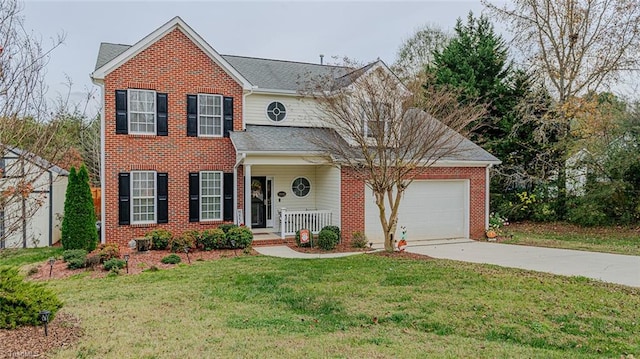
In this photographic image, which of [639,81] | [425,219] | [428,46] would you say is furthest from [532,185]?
[428,46]

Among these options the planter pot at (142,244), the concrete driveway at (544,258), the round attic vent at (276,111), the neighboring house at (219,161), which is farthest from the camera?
the round attic vent at (276,111)

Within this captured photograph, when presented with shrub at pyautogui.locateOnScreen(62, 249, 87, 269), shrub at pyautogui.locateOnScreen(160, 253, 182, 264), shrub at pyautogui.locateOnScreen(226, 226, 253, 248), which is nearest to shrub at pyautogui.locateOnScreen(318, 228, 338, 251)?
shrub at pyautogui.locateOnScreen(226, 226, 253, 248)

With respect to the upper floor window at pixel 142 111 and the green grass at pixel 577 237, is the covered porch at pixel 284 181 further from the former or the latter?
the green grass at pixel 577 237

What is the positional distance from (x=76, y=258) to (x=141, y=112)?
5121 mm

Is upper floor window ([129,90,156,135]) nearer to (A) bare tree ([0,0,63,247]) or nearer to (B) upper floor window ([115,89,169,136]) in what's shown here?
(B) upper floor window ([115,89,169,136])

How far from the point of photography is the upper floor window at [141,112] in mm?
13627

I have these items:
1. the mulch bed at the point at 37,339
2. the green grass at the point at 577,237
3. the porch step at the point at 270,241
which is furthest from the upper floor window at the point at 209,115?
the green grass at the point at 577,237

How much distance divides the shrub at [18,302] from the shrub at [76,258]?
5.09 metres

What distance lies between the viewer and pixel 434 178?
52.3ft

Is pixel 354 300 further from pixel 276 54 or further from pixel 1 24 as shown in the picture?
pixel 276 54

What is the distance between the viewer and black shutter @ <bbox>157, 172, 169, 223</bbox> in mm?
14078

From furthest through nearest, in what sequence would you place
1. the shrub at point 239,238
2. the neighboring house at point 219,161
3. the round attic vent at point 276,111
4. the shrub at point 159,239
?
1. the round attic vent at point 276,111
2. the neighboring house at point 219,161
3. the shrub at point 239,238
4. the shrub at point 159,239

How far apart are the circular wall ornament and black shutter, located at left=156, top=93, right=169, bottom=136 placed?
494 cm

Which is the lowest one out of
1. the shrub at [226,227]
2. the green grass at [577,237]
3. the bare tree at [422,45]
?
the green grass at [577,237]
